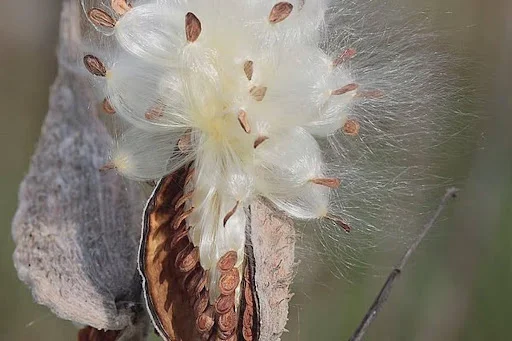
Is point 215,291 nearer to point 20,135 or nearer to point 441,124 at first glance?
point 441,124

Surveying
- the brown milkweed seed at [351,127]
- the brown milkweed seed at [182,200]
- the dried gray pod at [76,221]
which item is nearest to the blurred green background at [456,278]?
the dried gray pod at [76,221]

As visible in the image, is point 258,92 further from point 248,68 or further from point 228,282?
point 228,282

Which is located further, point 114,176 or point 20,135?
point 20,135

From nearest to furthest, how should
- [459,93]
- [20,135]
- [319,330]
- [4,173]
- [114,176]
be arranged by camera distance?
[459,93] < [114,176] < [319,330] < [4,173] < [20,135]

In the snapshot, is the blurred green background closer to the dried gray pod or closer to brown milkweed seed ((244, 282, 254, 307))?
the dried gray pod

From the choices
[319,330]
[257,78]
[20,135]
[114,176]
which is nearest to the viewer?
[257,78]

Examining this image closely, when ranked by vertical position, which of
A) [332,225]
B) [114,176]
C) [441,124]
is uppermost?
[441,124]

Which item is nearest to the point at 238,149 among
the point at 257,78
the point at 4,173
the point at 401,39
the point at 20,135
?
the point at 257,78
